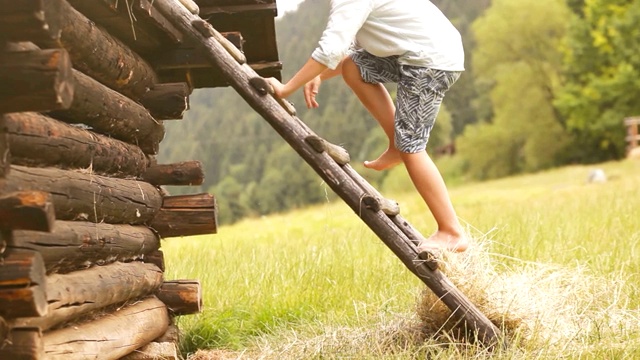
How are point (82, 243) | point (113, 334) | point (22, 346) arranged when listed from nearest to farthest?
point (22, 346) < point (82, 243) < point (113, 334)

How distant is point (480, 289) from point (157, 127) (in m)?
2.36

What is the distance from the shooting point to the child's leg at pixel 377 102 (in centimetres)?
509

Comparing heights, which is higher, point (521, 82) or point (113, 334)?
point (113, 334)

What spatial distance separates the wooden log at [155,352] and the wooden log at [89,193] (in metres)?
0.76

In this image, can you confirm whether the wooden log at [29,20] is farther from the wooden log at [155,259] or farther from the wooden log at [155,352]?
the wooden log at [155,259]

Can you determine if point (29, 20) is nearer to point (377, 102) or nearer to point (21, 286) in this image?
point (21, 286)

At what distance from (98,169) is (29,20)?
1.67 metres

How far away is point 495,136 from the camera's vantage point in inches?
1953

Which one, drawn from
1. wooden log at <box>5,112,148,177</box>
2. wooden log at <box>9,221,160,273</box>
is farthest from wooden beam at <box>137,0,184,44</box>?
wooden log at <box>9,221,160,273</box>

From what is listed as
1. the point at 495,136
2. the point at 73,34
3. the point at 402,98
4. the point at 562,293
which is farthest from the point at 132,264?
the point at 495,136

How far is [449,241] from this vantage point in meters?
4.85

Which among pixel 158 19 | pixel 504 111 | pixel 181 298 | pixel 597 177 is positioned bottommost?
pixel 504 111

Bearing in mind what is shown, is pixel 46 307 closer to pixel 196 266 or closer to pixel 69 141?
pixel 69 141

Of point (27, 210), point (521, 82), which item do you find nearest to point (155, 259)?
point (27, 210)
